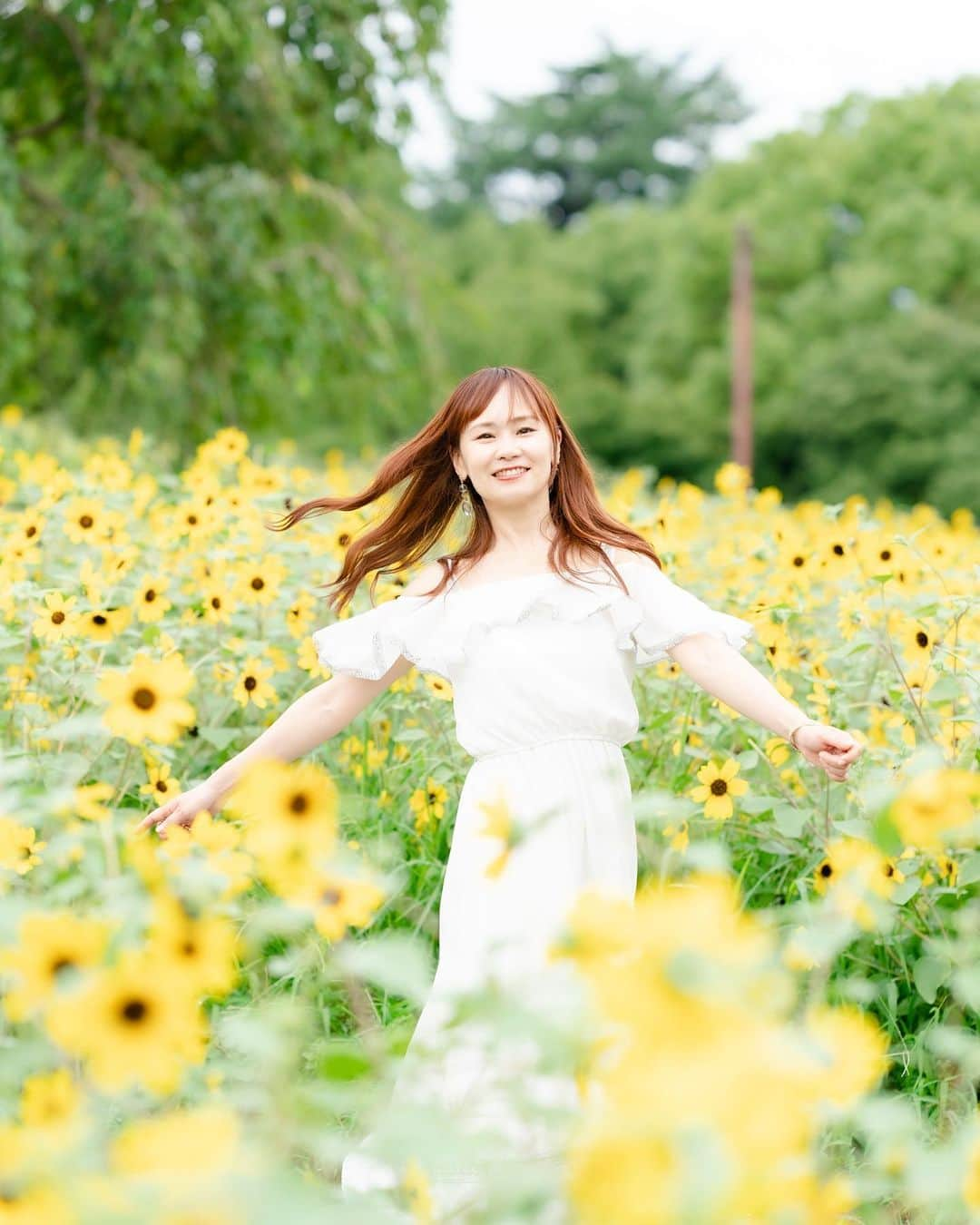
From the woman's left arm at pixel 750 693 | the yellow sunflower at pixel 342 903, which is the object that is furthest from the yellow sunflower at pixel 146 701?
the woman's left arm at pixel 750 693

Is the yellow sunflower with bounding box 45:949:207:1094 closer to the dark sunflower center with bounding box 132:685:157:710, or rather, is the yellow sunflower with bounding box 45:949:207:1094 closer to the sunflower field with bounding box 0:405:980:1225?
the sunflower field with bounding box 0:405:980:1225

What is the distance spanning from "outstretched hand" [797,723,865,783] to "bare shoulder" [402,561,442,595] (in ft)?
2.35

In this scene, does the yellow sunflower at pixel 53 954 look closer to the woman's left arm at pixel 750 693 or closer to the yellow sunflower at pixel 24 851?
the yellow sunflower at pixel 24 851

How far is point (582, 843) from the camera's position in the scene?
2.47 metres

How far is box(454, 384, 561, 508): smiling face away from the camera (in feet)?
8.84

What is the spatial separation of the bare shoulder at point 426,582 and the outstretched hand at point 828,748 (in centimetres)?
72

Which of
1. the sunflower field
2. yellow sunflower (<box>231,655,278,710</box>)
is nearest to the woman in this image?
the sunflower field

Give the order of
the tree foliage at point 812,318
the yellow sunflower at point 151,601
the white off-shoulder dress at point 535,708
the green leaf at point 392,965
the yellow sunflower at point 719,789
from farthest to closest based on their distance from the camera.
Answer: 1. the tree foliage at point 812,318
2. the yellow sunflower at point 151,601
3. the yellow sunflower at point 719,789
4. the white off-shoulder dress at point 535,708
5. the green leaf at point 392,965

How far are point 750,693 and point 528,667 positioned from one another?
36cm

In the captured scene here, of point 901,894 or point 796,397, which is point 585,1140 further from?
point 796,397

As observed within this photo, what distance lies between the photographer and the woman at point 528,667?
7.97 feet

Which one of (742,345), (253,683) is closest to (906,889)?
(253,683)

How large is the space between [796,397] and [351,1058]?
81.2ft

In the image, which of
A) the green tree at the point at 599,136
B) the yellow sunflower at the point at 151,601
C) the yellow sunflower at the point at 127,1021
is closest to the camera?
the yellow sunflower at the point at 127,1021
